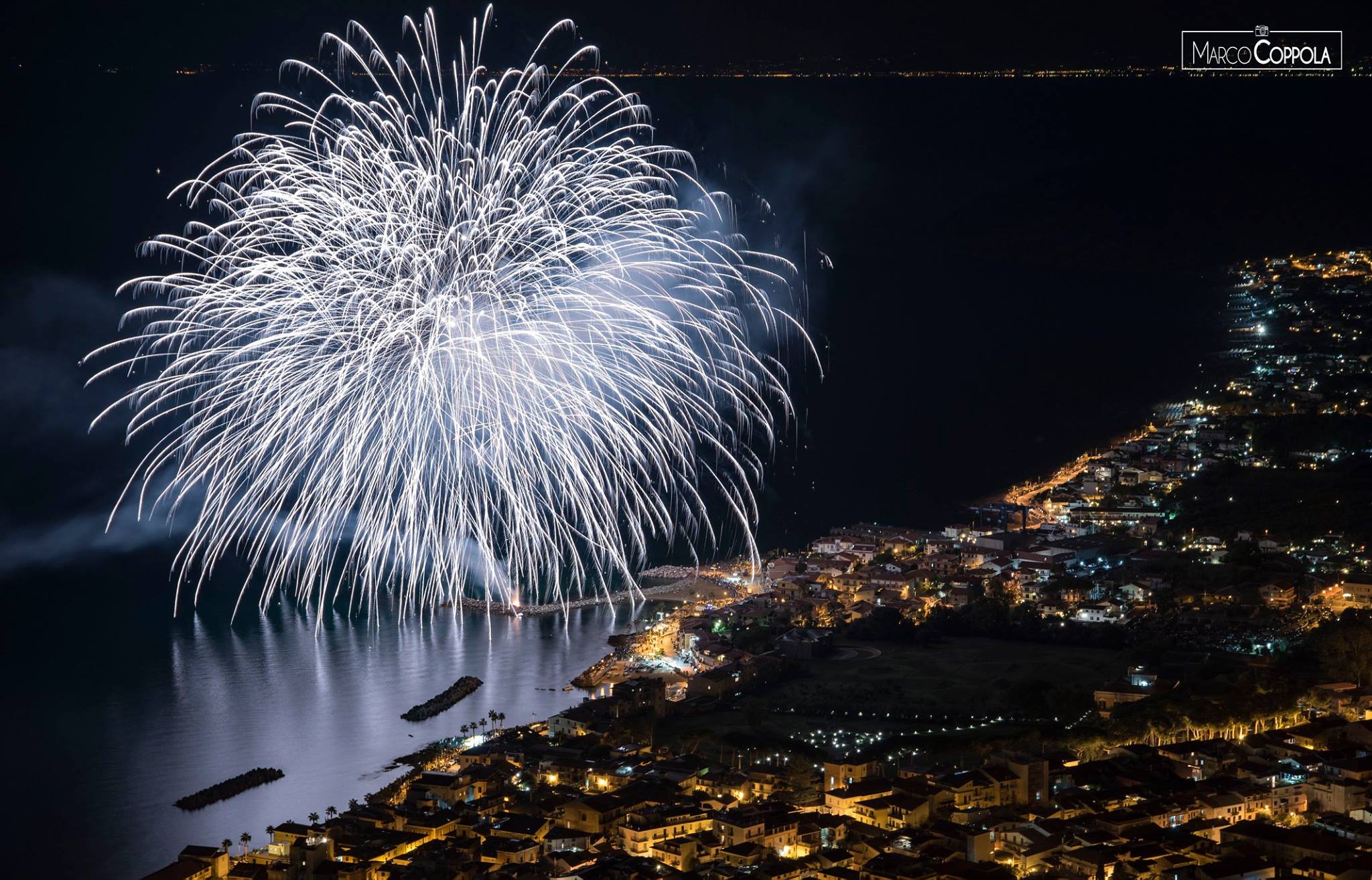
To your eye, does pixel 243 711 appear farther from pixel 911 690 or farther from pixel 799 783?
pixel 911 690

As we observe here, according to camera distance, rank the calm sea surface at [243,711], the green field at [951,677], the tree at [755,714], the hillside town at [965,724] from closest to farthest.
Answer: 1. the hillside town at [965,724]
2. the calm sea surface at [243,711]
3. the tree at [755,714]
4. the green field at [951,677]

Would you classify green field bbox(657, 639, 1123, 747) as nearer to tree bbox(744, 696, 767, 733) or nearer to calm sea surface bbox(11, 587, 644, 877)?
tree bbox(744, 696, 767, 733)

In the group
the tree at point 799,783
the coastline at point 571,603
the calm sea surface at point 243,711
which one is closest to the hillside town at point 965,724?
the tree at point 799,783

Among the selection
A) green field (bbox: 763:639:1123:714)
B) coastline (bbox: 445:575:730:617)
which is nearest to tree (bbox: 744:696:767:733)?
green field (bbox: 763:639:1123:714)

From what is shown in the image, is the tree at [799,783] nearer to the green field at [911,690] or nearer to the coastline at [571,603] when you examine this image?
the green field at [911,690]

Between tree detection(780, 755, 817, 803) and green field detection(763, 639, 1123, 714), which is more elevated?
green field detection(763, 639, 1123, 714)

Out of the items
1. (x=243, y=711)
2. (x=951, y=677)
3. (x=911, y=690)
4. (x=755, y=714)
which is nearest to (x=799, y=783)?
(x=755, y=714)

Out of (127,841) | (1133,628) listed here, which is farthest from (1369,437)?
(127,841)

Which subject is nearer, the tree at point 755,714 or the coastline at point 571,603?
the tree at point 755,714
